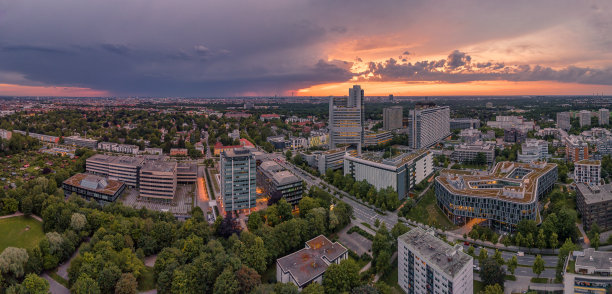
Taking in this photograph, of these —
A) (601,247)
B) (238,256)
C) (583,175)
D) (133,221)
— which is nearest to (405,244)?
(238,256)

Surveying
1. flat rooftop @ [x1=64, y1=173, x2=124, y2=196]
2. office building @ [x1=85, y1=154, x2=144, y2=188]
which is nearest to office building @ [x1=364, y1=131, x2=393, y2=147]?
office building @ [x1=85, y1=154, x2=144, y2=188]

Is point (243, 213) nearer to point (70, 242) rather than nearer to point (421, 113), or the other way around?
point (70, 242)

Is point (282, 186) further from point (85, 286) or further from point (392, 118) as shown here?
point (392, 118)

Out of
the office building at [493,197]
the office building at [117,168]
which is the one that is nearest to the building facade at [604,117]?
the office building at [493,197]

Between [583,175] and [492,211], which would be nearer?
[492,211]

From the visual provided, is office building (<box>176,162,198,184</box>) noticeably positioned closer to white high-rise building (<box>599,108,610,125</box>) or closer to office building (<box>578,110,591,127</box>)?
office building (<box>578,110,591,127</box>)

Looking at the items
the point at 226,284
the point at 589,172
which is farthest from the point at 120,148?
the point at 589,172
